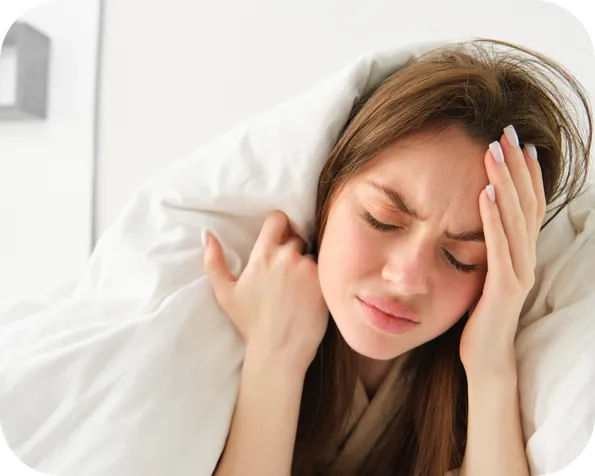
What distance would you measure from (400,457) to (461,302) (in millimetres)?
350

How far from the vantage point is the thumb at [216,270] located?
0.66 m

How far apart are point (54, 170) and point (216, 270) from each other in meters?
0.48

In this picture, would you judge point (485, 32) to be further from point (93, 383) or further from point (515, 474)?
point (93, 383)

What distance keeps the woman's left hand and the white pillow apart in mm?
57

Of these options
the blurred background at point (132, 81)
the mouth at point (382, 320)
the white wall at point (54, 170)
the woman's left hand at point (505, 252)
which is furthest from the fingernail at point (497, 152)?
the white wall at point (54, 170)

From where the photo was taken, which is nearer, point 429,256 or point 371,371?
point 429,256

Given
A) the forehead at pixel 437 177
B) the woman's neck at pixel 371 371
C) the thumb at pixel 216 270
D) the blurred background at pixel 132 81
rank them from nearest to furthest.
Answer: the forehead at pixel 437 177 < the thumb at pixel 216 270 < the woman's neck at pixel 371 371 < the blurred background at pixel 132 81

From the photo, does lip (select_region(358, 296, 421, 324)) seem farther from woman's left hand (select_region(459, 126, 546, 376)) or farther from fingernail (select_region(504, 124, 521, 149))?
fingernail (select_region(504, 124, 521, 149))

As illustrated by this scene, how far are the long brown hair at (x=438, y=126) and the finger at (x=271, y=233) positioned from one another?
6 cm

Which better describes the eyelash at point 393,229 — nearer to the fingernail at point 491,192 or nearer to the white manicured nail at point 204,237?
the fingernail at point 491,192

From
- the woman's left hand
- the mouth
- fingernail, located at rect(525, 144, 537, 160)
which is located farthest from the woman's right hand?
fingernail, located at rect(525, 144, 537, 160)

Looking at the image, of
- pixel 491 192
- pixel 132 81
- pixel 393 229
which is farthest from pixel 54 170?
pixel 491 192

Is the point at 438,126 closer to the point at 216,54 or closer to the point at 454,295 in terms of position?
the point at 454,295

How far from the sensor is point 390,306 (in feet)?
1.90
